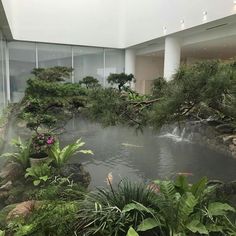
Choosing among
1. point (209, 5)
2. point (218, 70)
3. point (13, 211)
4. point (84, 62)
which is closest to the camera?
point (218, 70)

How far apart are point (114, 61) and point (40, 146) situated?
40.2 ft

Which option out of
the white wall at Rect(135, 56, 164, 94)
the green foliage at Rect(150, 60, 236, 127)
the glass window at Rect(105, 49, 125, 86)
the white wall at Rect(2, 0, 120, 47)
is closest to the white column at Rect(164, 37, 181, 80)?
the white wall at Rect(2, 0, 120, 47)

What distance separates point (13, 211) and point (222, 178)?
3.27m

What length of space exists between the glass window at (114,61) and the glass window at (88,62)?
11.9 inches

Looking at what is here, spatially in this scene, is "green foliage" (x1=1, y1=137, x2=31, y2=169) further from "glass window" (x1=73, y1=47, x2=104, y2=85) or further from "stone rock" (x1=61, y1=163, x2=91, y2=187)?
"glass window" (x1=73, y1=47, x2=104, y2=85)

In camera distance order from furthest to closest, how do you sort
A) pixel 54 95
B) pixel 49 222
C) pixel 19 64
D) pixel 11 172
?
pixel 19 64, pixel 54 95, pixel 11 172, pixel 49 222

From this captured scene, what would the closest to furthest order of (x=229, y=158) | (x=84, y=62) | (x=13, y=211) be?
(x=13, y=211), (x=229, y=158), (x=84, y=62)

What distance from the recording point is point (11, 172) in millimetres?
4344

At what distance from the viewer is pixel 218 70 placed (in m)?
2.50

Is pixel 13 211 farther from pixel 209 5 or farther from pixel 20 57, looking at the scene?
pixel 20 57

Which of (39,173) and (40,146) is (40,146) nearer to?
(40,146)

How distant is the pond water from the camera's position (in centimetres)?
484

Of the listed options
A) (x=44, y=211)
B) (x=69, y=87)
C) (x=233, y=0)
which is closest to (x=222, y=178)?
(x=44, y=211)

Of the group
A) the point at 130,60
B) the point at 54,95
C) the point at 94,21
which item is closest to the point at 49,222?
the point at 54,95
